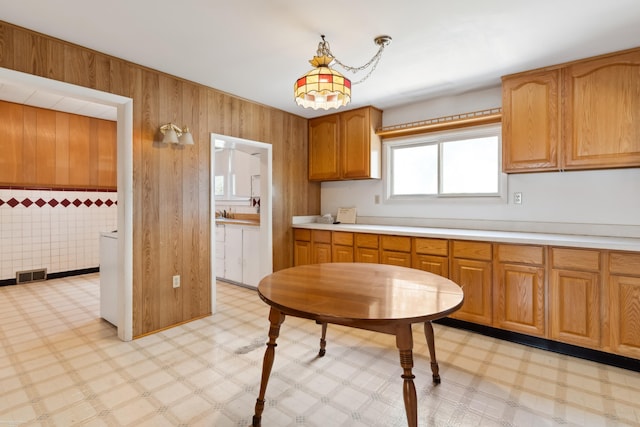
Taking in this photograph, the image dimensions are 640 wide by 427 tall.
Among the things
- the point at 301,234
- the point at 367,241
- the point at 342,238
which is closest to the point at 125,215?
the point at 301,234

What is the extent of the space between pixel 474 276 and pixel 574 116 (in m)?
1.57

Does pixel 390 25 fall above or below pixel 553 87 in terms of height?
above

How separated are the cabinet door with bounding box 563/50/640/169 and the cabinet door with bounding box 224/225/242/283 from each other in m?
3.77

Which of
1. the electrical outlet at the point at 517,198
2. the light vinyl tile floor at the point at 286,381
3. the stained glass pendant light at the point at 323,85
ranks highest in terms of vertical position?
the stained glass pendant light at the point at 323,85

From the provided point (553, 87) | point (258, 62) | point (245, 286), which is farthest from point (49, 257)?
point (553, 87)

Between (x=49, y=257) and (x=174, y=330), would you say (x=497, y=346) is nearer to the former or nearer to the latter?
(x=174, y=330)

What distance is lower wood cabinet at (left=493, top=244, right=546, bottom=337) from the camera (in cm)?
263

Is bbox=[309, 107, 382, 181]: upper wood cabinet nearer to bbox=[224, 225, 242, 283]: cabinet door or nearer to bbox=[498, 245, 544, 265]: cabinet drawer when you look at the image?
bbox=[224, 225, 242, 283]: cabinet door

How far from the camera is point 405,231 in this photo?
10.9 ft

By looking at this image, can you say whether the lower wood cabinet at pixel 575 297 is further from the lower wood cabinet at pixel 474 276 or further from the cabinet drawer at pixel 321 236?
the cabinet drawer at pixel 321 236

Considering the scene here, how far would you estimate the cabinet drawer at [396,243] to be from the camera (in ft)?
10.9

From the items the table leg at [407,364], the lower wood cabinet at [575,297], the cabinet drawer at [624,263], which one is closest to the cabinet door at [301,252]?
the lower wood cabinet at [575,297]

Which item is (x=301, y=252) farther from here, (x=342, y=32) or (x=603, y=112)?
(x=603, y=112)

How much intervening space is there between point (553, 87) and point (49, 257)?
260 inches
